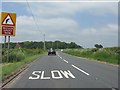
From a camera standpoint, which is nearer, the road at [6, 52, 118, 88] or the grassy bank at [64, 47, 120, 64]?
the road at [6, 52, 118, 88]

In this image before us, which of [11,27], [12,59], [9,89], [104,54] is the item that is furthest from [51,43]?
[9,89]

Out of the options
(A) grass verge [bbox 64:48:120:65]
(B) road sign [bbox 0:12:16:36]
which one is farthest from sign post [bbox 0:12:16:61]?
(A) grass verge [bbox 64:48:120:65]

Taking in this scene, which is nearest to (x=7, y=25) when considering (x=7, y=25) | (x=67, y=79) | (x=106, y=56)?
(x=7, y=25)

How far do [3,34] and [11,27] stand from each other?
90cm

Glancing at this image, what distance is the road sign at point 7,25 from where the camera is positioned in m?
24.1

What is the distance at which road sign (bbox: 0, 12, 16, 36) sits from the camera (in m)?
24.1

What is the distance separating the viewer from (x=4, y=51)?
36594 mm

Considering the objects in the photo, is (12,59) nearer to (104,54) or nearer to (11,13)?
(11,13)

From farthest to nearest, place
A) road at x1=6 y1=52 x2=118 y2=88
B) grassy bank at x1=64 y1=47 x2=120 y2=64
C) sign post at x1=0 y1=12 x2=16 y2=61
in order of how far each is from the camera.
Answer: grassy bank at x1=64 y1=47 x2=120 y2=64 < sign post at x1=0 y1=12 x2=16 y2=61 < road at x1=6 y1=52 x2=118 y2=88

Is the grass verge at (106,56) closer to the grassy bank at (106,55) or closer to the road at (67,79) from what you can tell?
the grassy bank at (106,55)

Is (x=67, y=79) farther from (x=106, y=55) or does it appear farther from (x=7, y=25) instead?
(x=106, y=55)

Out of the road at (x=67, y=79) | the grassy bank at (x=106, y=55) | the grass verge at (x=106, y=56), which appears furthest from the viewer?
the grassy bank at (x=106, y=55)

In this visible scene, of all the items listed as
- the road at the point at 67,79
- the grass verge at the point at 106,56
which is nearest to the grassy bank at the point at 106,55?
the grass verge at the point at 106,56

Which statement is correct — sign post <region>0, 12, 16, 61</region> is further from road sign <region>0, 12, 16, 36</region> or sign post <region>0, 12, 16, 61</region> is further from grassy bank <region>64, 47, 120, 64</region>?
grassy bank <region>64, 47, 120, 64</region>
